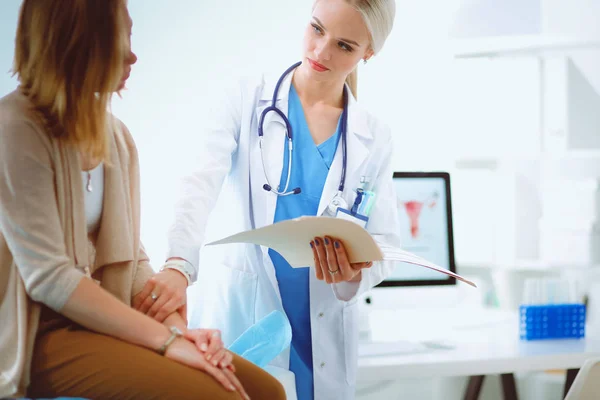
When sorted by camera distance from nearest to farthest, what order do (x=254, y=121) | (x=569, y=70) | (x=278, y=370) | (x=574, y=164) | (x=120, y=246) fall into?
(x=120, y=246) → (x=278, y=370) → (x=254, y=121) → (x=569, y=70) → (x=574, y=164)

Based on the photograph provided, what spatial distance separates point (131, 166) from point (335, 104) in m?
0.68

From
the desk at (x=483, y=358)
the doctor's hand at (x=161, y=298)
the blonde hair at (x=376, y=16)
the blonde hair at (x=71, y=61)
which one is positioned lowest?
the desk at (x=483, y=358)

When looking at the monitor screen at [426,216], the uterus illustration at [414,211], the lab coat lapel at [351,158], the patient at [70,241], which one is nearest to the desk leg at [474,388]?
the monitor screen at [426,216]

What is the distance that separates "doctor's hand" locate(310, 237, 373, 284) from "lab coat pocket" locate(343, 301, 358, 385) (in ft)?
0.80

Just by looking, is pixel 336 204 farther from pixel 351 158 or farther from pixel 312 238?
pixel 312 238

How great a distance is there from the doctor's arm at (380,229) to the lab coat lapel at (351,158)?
67 mm

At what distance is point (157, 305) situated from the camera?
3.51ft

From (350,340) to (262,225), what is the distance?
1.09 ft

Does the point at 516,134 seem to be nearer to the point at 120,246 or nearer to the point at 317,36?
the point at 317,36

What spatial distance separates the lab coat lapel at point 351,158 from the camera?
1523mm

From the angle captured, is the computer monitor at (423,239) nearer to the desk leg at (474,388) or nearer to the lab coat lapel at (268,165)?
the desk leg at (474,388)

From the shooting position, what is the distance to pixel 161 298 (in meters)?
1.08

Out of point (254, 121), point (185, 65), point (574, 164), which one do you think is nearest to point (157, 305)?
point (254, 121)

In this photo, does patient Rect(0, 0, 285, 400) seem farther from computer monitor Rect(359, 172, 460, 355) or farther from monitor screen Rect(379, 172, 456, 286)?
monitor screen Rect(379, 172, 456, 286)
